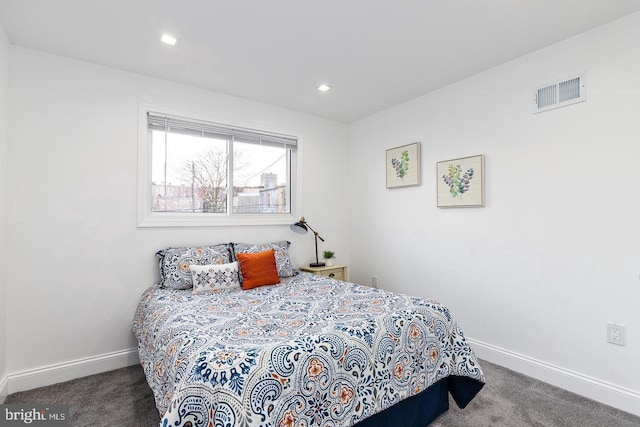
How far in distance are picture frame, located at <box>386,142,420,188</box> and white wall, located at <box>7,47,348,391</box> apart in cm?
225

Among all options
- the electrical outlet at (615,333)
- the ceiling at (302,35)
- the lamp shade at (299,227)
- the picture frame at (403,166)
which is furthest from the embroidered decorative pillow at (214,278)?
the electrical outlet at (615,333)

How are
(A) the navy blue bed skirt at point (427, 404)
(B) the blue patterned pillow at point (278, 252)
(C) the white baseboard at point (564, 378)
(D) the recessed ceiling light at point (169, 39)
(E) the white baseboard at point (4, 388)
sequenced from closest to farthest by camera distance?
1. (A) the navy blue bed skirt at point (427, 404)
2. (C) the white baseboard at point (564, 378)
3. (E) the white baseboard at point (4, 388)
4. (D) the recessed ceiling light at point (169, 39)
5. (B) the blue patterned pillow at point (278, 252)

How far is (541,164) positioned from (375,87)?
1.63 m

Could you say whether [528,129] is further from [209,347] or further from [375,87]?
[209,347]

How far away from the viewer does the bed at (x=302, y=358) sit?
125 centimetres

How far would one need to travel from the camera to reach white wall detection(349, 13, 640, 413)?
6.89 feet

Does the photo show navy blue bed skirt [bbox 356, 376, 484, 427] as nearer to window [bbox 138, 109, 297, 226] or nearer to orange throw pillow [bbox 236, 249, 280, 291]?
orange throw pillow [bbox 236, 249, 280, 291]

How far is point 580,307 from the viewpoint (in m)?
2.28

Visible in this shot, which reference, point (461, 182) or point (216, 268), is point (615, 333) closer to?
point (461, 182)

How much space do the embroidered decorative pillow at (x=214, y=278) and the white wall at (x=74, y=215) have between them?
0.53 meters

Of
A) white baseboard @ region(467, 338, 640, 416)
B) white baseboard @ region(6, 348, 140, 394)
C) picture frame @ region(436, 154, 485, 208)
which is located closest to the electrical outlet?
white baseboard @ region(467, 338, 640, 416)

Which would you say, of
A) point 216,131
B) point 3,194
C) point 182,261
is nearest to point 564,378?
point 182,261

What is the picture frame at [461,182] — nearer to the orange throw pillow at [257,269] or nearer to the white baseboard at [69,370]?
the orange throw pillow at [257,269]

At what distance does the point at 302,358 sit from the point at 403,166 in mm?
2687
